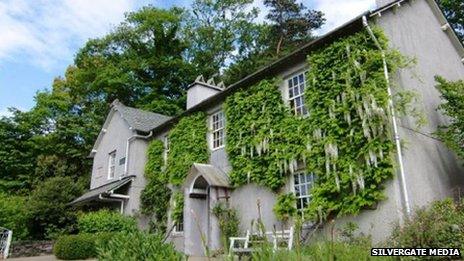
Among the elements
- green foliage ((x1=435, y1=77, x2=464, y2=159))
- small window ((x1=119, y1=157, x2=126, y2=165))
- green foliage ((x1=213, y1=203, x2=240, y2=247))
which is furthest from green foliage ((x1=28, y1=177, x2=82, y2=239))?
green foliage ((x1=435, y1=77, x2=464, y2=159))

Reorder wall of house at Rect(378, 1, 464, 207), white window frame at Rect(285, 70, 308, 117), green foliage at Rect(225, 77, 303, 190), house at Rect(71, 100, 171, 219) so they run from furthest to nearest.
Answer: house at Rect(71, 100, 171, 219)
white window frame at Rect(285, 70, 308, 117)
green foliage at Rect(225, 77, 303, 190)
wall of house at Rect(378, 1, 464, 207)

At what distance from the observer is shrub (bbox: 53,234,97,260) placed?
1491cm

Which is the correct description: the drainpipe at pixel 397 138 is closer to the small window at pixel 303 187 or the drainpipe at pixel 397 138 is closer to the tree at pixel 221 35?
the small window at pixel 303 187

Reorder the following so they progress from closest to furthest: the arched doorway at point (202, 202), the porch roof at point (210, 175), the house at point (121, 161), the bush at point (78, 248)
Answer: the arched doorway at point (202, 202)
the porch roof at point (210, 175)
the bush at point (78, 248)
the house at point (121, 161)

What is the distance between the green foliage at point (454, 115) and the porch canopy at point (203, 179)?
7183 mm

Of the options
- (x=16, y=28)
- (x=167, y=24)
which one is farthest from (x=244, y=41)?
(x=16, y=28)

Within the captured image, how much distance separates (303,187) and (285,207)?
2.70 ft

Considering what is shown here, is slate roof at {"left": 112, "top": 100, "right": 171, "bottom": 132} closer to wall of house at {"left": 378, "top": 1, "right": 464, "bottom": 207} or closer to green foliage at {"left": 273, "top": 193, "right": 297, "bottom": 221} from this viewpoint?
green foliage at {"left": 273, "top": 193, "right": 297, "bottom": 221}

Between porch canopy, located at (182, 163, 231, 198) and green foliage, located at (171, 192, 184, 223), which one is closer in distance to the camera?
porch canopy, located at (182, 163, 231, 198)

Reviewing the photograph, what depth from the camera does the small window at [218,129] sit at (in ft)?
A: 49.5

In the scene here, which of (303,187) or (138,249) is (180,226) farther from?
(138,249)

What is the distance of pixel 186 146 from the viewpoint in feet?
53.1

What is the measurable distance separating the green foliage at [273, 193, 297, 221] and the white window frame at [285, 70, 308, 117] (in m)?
2.64

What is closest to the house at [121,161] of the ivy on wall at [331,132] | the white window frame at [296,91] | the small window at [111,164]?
the small window at [111,164]
